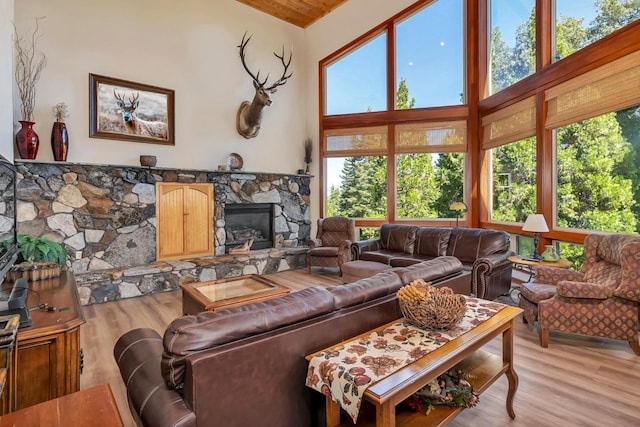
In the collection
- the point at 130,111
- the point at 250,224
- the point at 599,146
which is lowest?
the point at 250,224

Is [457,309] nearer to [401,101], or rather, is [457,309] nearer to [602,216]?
[602,216]

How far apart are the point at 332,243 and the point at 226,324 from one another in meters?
4.57

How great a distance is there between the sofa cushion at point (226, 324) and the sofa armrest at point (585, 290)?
2321mm

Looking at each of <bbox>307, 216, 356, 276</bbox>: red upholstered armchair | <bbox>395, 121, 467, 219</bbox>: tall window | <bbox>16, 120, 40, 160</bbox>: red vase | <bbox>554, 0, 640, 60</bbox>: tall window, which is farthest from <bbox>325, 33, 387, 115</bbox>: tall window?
<bbox>16, 120, 40, 160</bbox>: red vase

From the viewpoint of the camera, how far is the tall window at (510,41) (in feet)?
14.2

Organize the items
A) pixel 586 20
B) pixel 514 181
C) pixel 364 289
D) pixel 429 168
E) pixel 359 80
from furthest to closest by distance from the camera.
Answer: pixel 359 80
pixel 429 168
pixel 514 181
pixel 586 20
pixel 364 289

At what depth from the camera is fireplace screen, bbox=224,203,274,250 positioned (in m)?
5.66

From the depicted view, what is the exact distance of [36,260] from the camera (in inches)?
114

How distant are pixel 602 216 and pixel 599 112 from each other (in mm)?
1088

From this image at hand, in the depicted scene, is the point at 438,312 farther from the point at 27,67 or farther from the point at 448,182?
the point at 27,67

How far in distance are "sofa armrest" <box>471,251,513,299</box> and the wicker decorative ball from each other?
2.35 meters

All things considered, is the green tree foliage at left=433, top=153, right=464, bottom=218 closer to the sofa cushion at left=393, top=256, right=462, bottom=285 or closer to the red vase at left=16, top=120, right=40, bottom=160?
the sofa cushion at left=393, top=256, right=462, bottom=285

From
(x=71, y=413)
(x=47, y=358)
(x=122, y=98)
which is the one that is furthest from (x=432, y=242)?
(x=122, y=98)

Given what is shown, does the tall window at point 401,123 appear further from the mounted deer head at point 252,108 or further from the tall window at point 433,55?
the mounted deer head at point 252,108
